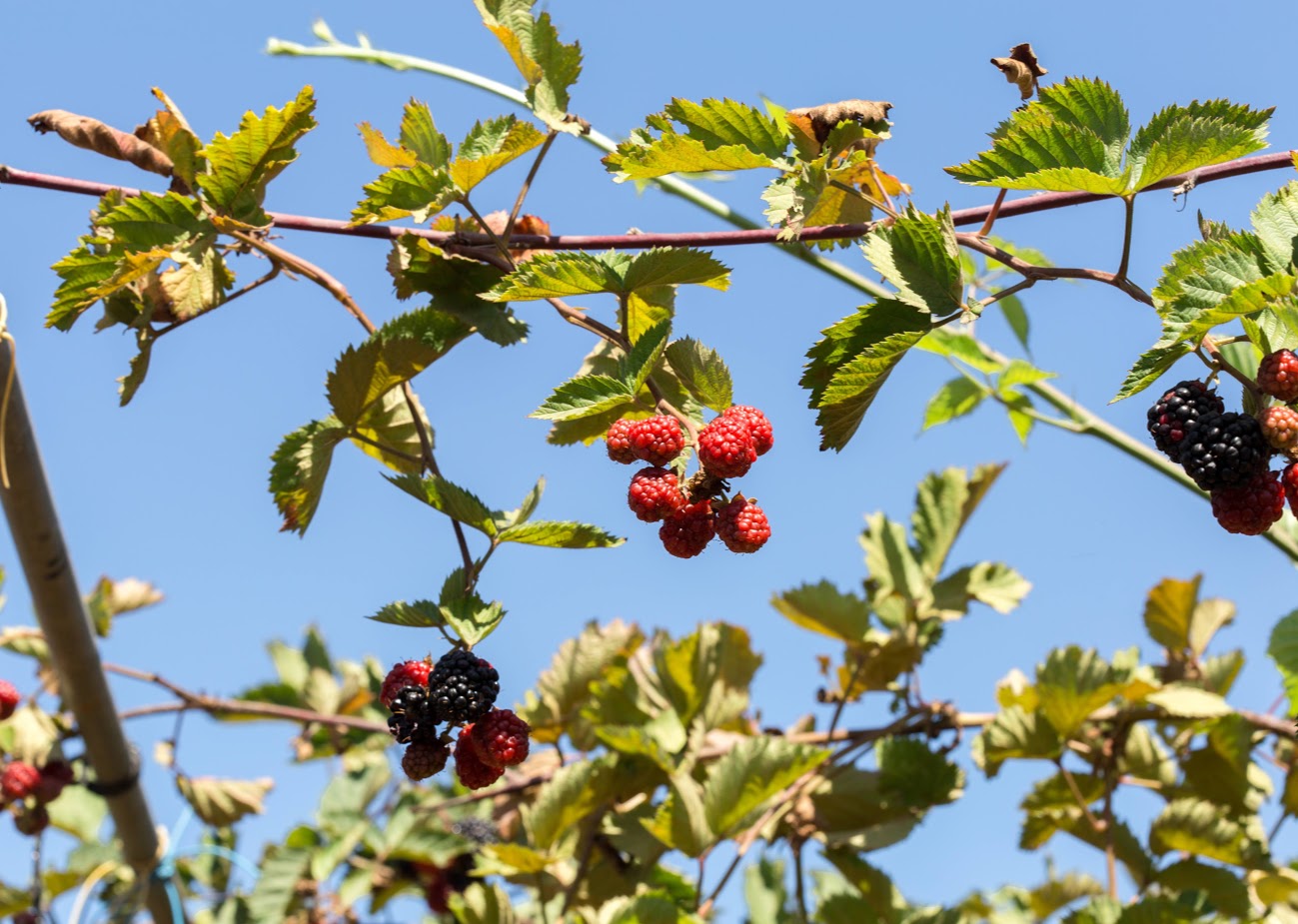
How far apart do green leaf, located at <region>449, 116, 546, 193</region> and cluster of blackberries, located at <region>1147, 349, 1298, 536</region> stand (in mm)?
915

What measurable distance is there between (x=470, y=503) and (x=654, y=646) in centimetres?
195

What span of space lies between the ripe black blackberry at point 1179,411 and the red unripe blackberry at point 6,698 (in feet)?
7.34

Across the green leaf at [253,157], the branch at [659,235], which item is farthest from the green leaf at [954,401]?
the green leaf at [253,157]

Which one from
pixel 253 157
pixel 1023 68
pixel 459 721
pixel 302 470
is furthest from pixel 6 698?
pixel 1023 68

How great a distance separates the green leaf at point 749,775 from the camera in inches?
95.4

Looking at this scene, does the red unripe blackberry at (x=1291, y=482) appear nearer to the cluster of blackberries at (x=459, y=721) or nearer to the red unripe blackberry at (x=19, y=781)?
the cluster of blackberries at (x=459, y=721)

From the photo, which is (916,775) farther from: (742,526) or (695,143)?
(695,143)

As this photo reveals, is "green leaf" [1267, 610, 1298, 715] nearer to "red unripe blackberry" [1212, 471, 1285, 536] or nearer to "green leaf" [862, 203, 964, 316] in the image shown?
"red unripe blackberry" [1212, 471, 1285, 536]

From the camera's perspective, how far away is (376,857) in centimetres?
389

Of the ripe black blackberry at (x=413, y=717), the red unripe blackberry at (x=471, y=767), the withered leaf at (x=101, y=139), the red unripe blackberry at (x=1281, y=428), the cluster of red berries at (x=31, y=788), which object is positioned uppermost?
the withered leaf at (x=101, y=139)

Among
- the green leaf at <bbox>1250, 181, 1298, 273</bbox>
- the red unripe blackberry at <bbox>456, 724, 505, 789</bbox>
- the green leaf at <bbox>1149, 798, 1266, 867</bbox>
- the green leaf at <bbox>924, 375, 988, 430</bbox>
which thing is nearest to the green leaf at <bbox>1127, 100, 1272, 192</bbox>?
the green leaf at <bbox>1250, 181, 1298, 273</bbox>

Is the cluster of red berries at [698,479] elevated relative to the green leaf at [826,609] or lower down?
lower down

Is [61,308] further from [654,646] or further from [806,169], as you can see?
[654,646]

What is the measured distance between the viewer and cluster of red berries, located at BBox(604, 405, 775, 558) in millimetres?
1412
